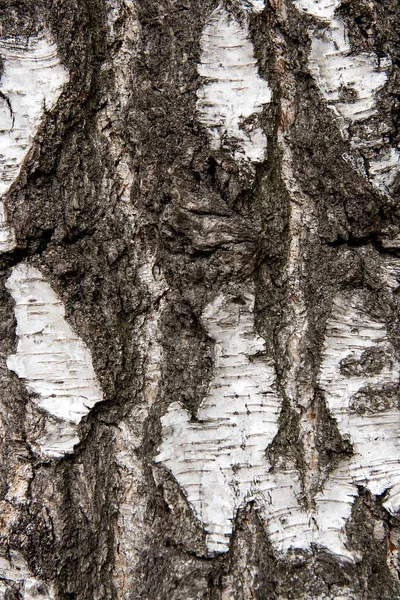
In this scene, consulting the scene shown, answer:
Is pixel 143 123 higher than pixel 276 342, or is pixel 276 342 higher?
pixel 143 123

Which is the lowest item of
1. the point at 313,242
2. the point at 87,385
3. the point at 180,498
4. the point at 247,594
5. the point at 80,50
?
the point at 247,594

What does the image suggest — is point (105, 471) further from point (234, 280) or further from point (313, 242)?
point (313, 242)

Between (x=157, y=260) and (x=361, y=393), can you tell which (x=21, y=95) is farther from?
(x=361, y=393)

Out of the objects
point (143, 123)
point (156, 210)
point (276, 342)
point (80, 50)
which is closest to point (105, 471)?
point (276, 342)

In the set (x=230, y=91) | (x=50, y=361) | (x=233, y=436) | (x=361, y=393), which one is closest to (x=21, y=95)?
(x=230, y=91)

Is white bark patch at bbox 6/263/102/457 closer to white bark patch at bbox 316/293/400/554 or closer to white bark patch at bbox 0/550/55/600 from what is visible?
white bark patch at bbox 0/550/55/600

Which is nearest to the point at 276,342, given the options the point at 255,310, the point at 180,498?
the point at 255,310
